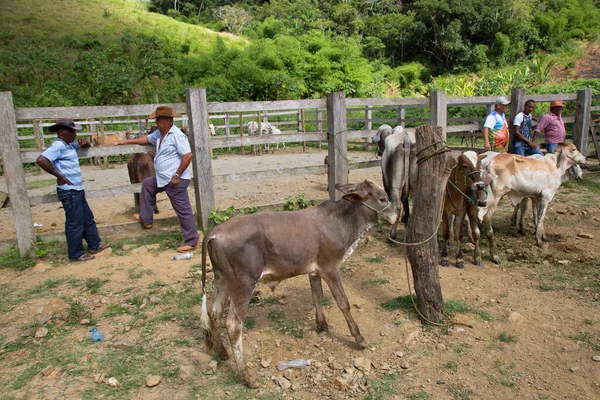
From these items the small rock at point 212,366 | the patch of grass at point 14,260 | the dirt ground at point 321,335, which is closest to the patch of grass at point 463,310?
the dirt ground at point 321,335

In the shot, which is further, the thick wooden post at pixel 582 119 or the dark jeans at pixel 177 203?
the thick wooden post at pixel 582 119

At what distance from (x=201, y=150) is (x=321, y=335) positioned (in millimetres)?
3685

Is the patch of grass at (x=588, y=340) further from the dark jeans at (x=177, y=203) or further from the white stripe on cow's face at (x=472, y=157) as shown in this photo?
the dark jeans at (x=177, y=203)

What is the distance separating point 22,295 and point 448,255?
18.2 feet

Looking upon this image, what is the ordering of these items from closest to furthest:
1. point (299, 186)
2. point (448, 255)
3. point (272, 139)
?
point (448, 255) → point (272, 139) → point (299, 186)

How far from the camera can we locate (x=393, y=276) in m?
5.68

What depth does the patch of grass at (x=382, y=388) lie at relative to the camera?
11.4 ft

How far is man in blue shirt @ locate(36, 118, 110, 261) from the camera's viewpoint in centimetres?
581

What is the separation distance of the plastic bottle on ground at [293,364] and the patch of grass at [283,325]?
0.43 metres

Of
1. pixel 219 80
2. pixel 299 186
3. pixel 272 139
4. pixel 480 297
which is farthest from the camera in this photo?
pixel 219 80

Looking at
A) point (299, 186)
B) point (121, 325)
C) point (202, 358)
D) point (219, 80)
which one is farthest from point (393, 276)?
point (219, 80)

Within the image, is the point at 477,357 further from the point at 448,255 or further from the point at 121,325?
the point at 121,325

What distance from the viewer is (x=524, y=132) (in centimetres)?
882

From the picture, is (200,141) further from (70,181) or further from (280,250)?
(280,250)
